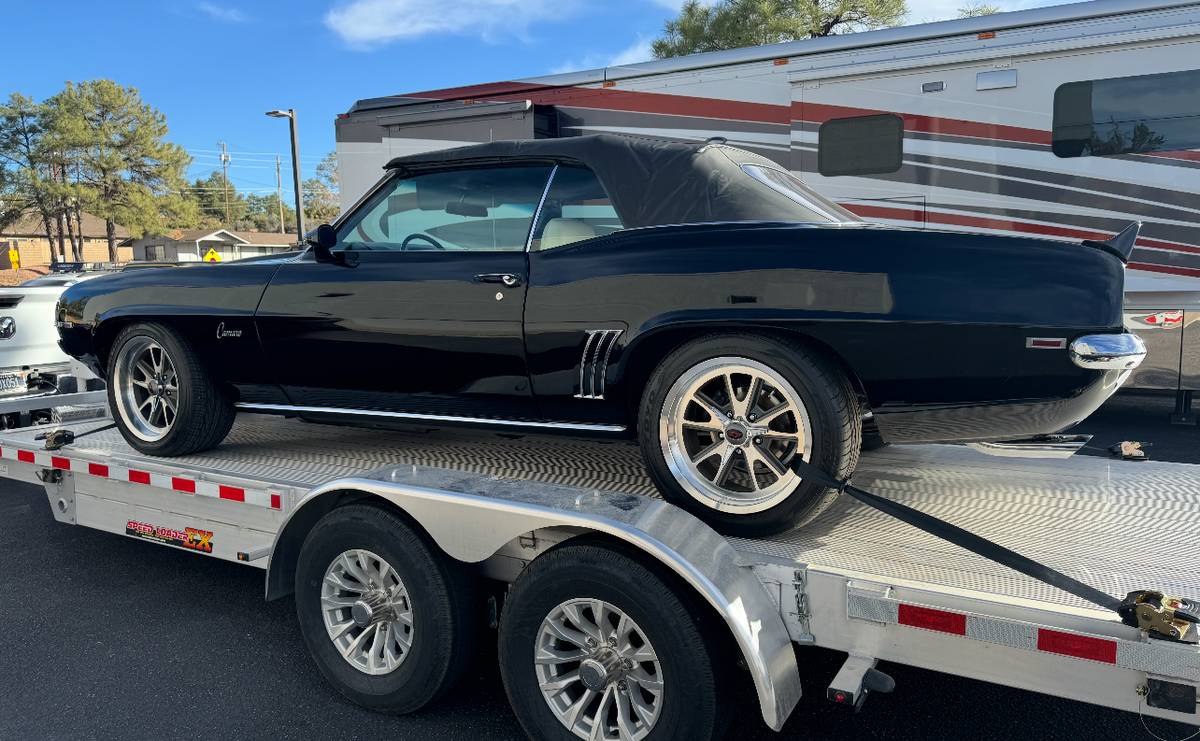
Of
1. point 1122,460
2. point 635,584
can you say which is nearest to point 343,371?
point 635,584

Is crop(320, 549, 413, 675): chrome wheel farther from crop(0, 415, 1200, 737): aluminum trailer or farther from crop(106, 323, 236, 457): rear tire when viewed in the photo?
crop(106, 323, 236, 457): rear tire

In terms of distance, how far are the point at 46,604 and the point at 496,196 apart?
270 cm

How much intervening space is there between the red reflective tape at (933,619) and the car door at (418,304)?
4.67 feet

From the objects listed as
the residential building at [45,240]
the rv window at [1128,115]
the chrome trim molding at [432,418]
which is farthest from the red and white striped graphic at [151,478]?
the residential building at [45,240]

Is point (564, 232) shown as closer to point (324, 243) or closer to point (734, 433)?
point (734, 433)

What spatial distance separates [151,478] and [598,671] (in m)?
2.27

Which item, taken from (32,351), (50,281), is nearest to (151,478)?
(32,351)

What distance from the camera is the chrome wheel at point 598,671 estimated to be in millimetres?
2359

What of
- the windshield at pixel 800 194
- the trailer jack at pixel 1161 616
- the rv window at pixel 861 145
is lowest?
the trailer jack at pixel 1161 616

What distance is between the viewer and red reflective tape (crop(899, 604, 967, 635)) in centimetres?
206

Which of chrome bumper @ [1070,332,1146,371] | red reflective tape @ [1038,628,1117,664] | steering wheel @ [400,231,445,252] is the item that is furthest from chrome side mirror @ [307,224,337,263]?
red reflective tape @ [1038,628,1117,664]

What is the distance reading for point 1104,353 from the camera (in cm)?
234

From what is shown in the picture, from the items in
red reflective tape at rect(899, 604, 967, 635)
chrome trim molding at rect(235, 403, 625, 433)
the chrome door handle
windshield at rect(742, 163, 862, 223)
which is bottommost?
red reflective tape at rect(899, 604, 967, 635)

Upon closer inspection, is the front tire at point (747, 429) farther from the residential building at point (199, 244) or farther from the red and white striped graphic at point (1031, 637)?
the residential building at point (199, 244)
